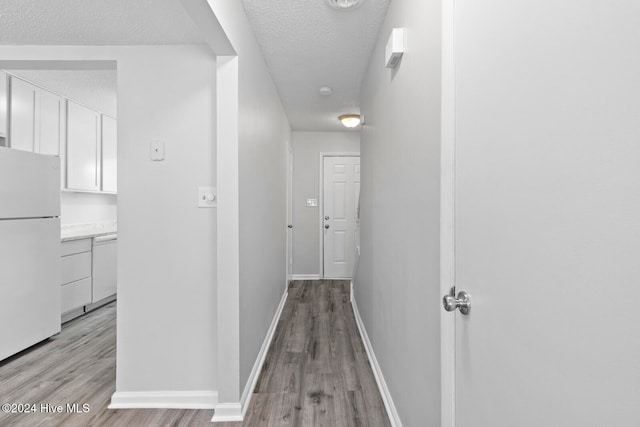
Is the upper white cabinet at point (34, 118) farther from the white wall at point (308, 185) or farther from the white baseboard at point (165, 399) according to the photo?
the white wall at point (308, 185)

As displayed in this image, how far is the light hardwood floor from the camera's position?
6.31ft

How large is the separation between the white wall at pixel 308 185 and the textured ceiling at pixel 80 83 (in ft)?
8.69

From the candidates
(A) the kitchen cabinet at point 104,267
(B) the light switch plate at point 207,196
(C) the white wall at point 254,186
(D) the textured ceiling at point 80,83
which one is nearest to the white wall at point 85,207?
(A) the kitchen cabinet at point 104,267

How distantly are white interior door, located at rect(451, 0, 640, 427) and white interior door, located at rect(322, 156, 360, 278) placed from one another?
4.61 metres

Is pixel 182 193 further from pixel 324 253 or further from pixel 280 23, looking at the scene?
→ pixel 324 253

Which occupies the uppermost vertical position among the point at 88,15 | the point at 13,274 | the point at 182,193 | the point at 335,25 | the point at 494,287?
the point at 335,25

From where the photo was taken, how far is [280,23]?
7.41ft

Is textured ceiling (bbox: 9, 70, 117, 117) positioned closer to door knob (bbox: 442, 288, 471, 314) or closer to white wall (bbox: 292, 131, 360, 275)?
white wall (bbox: 292, 131, 360, 275)

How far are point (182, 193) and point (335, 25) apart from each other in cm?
148

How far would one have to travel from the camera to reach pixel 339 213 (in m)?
5.55

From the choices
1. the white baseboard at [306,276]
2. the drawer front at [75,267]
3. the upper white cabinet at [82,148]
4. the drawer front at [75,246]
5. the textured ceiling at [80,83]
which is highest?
the textured ceiling at [80,83]

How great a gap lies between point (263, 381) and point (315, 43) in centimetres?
241

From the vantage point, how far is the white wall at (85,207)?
4.10 metres

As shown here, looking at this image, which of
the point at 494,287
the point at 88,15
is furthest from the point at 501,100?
the point at 88,15
